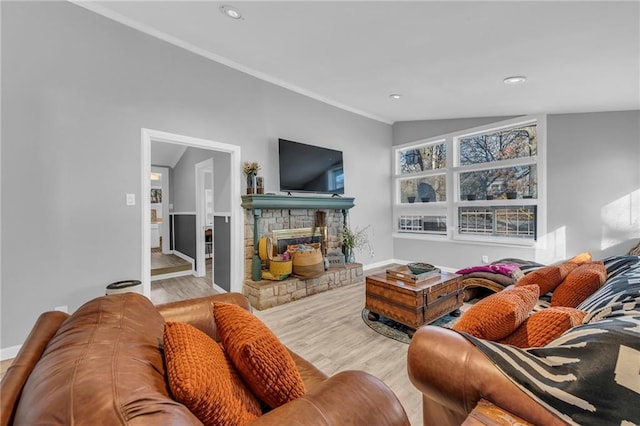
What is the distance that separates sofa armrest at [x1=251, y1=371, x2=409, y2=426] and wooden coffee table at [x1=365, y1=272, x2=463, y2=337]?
1624mm

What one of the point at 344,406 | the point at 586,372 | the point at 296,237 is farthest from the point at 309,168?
the point at 586,372

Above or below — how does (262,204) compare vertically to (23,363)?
above

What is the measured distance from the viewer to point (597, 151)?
3600mm

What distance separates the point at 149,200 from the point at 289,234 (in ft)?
5.93

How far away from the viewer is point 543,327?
109 centimetres

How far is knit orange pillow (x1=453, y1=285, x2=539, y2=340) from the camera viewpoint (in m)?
1.10

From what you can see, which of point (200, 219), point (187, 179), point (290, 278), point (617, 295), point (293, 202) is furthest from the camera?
point (187, 179)

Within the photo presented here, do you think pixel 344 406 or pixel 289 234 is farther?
pixel 289 234

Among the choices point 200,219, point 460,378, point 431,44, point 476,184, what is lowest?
point 460,378

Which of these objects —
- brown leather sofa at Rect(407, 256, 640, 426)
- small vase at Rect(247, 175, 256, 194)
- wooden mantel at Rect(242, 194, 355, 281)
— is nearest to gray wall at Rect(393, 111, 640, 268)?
wooden mantel at Rect(242, 194, 355, 281)

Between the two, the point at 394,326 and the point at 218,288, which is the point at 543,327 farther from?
the point at 218,288

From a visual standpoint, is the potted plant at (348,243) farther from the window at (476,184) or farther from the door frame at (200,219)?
the door frame at (200,219)

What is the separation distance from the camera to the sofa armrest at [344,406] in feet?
2.44

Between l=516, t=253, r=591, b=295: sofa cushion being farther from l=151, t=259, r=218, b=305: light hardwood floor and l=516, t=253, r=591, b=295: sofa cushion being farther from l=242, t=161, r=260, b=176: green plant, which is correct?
l=151, t=259, r=218, b=305: light hardwood floor
